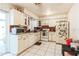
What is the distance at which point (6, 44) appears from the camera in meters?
3.79

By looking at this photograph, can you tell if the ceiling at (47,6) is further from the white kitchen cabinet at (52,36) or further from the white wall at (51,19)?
the white kitchen cabinet at (52,36)

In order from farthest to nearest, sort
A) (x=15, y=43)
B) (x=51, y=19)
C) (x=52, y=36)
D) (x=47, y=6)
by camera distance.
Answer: (x=51, y=19) < (x=52, y=36) < (x=47, y=6) < (x=15, y=43)

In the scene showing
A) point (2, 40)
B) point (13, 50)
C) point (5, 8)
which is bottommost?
point (13, 50)

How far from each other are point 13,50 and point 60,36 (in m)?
3.87

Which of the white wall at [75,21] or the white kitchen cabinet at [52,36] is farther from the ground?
the white wall at [75,21]

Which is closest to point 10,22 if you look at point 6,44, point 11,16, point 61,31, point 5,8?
point 11,16

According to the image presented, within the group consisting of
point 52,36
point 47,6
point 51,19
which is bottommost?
point 52,36

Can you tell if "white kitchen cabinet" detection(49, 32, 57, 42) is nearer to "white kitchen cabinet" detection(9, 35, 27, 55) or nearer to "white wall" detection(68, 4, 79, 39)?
"white wall" detection(68, 4, 79, 39)

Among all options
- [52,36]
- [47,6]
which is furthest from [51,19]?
[47,6]

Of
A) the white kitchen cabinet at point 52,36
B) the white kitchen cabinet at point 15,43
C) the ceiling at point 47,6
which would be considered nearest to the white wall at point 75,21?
the ceiling at point 47,6

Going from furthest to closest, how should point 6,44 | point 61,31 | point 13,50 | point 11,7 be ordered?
point 61,31
point 11,7
point 6,44
point 13,50

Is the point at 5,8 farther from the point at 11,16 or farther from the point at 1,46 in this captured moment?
the point at 1,46

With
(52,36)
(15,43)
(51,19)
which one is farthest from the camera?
(51,19)

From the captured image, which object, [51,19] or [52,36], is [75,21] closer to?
[52,36]
